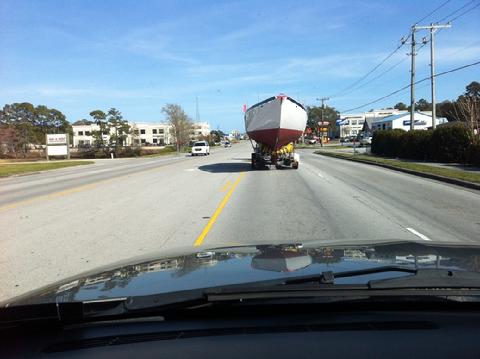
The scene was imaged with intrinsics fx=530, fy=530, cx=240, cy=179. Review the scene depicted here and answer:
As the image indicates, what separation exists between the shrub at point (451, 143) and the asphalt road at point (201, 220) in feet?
34.9

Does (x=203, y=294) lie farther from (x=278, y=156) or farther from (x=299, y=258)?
(x=278, y=156)

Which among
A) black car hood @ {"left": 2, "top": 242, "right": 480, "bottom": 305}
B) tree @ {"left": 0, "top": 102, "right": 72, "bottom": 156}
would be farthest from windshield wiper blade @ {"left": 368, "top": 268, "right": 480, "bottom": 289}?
tree @ {"left": 0, "top": 102, "right": 72, "bottom": 156}

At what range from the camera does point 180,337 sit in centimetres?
271

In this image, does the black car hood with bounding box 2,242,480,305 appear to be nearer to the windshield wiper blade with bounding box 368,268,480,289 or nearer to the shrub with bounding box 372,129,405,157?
the windshield wiper blade with bounding box 368,268,480,289

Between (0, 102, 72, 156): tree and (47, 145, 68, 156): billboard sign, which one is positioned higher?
(0, 102, 72, 156): tree

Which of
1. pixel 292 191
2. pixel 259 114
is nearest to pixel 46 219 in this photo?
pixel 292 191

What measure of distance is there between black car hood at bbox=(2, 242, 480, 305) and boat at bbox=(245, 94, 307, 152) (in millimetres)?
21492

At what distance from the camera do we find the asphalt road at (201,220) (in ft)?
26.3

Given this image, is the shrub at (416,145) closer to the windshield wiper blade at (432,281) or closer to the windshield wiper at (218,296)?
the windshield wiper blade at (432,281)

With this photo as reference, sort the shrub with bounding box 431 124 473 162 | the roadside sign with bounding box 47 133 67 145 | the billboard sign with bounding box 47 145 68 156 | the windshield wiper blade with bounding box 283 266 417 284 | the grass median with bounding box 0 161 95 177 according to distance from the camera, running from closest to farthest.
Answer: the windshield wiper blade with bounding box 283 266 417 284
the shrub with bounding box 431 124 473 162
the grass median with bounding box 0 161 95 177
the roadside sign with bounding box 47 133 67 145
the billboard sign with bounding box 47 145 68 156

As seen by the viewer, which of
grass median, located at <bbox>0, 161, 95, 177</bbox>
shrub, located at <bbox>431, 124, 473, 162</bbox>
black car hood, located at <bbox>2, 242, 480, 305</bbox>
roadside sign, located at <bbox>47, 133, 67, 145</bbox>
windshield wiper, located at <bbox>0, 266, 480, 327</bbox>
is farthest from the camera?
roadside sign, located at <bbox>47, 133, 67, 145</bbox>

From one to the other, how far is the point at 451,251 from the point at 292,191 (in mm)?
13017

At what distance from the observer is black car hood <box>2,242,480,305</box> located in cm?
324

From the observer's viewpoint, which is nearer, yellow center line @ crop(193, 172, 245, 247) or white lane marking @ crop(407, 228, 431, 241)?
white lane marking @ crop(407, 228, 431, 241)
